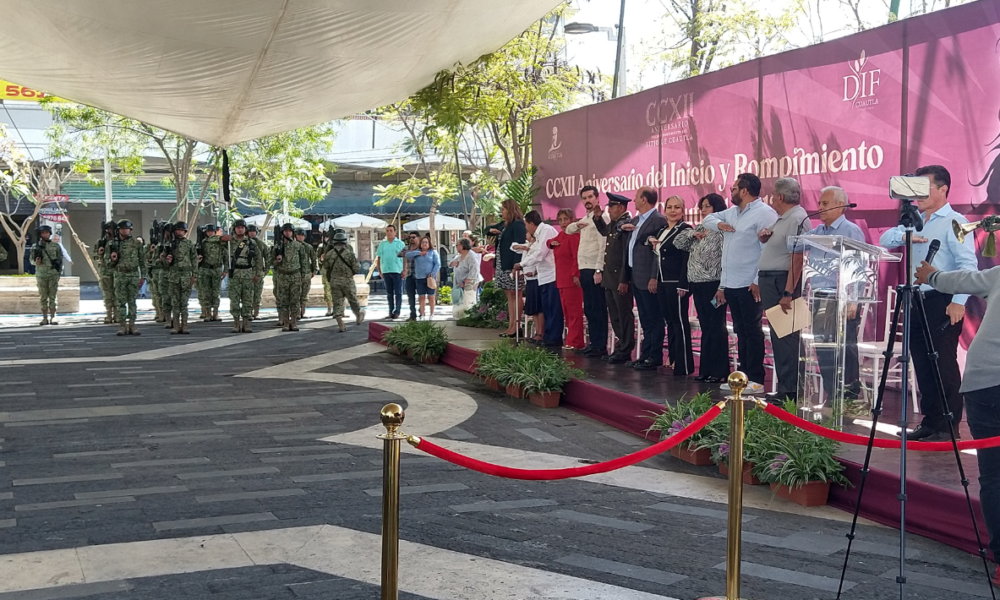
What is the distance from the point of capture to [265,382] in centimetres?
1109

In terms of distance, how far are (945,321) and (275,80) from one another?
570cm

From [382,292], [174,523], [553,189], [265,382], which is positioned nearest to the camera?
[174,523]

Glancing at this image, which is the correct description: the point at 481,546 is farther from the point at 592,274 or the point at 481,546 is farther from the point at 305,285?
the point at 305,285

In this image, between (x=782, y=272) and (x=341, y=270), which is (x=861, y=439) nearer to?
(x=782, y=272)

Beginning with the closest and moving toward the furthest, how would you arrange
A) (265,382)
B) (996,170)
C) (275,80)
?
(996,170), (275,80), (265,382)

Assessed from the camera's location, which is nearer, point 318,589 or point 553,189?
point 318,589

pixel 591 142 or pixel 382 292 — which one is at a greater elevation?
pixel 591 142

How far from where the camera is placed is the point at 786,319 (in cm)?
785

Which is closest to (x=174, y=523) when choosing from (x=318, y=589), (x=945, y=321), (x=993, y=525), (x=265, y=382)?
(x=318, y=589)

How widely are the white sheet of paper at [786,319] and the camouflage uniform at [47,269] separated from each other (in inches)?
578

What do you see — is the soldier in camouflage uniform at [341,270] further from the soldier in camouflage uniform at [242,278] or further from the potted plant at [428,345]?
the potted plant at [428,345]

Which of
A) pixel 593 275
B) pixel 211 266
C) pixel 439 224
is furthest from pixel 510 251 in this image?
pixel 439 224

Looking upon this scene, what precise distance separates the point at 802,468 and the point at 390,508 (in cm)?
335

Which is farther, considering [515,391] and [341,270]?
[341,270]
